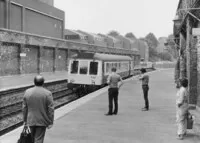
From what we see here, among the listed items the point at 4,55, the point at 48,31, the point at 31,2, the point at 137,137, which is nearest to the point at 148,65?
the point at 48,31

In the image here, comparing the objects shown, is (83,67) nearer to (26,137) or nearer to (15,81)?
(15,81)

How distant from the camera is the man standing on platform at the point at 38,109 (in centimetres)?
502

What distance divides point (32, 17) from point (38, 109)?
122 feet

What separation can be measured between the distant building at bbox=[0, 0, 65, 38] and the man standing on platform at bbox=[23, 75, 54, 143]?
1147 inches

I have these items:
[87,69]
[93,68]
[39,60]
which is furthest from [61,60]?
[93,68]

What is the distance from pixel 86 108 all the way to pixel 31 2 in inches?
1230

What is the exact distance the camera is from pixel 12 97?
1711cm

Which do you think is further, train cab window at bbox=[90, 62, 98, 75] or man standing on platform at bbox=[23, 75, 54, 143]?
train cab window at bbox=[90, 62, 98, 75]

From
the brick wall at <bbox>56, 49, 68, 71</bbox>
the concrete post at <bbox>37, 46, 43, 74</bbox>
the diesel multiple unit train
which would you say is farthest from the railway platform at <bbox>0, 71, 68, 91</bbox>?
the brick wall at <bbox>56, 49, 68, 71</bbox>

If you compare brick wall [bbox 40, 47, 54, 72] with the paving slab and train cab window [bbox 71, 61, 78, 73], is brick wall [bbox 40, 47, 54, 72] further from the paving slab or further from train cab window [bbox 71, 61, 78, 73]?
the paving slab

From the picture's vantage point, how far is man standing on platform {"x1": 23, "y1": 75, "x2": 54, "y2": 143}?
16.5 feet

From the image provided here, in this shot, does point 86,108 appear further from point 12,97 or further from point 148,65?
point 148,65

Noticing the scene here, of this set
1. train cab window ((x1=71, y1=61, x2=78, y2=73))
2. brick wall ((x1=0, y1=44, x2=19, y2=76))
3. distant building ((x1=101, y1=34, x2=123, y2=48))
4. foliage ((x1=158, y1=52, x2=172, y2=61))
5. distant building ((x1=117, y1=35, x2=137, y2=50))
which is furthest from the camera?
foliage ((x1=158, y1=52, x2=172, y2=61))

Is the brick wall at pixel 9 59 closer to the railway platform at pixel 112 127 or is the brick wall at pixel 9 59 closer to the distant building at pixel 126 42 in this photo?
the railway platform at pixel 112 127
